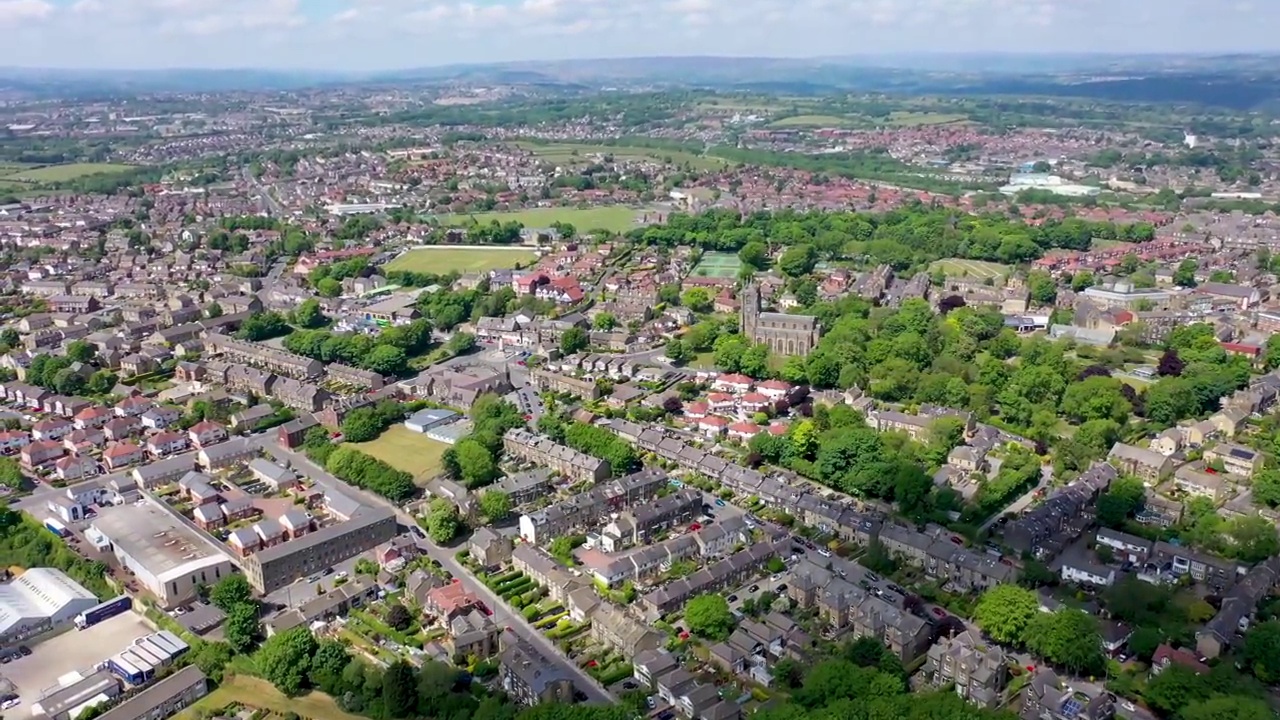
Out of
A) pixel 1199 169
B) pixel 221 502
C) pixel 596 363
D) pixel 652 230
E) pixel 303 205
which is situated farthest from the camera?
pixel 1199 169

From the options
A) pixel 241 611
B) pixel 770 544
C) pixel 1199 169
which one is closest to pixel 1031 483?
pixel 770 544

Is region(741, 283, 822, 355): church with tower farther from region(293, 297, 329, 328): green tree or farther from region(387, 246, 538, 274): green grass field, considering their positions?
region(293, 297, 329, 328): green tree

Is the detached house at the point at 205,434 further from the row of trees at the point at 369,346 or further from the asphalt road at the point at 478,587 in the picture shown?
the row of trees at the point at 369,346

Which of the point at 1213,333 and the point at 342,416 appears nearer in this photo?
the point at 342,416

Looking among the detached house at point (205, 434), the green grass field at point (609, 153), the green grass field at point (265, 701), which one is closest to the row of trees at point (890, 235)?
the green grass field at point (609, 153)

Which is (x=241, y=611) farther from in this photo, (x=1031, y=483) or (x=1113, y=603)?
(x=1031, y=483)

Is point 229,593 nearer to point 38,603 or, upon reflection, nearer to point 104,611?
point 104,611
